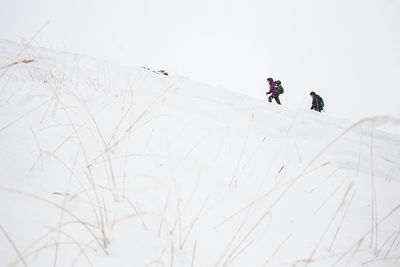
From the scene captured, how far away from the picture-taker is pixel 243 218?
3.03 feet

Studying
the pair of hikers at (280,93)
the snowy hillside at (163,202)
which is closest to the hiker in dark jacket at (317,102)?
the pair of hikers at (280,93)

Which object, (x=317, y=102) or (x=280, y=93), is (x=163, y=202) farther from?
(x=317, y=102)

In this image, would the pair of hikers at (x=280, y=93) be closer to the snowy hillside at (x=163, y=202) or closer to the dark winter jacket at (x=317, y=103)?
the dark winter jacket at (x=317, y=103)

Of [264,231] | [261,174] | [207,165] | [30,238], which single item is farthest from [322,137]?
[30,238]

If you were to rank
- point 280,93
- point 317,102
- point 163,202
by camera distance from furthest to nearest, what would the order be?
point 280,93
point 317,102
point 163,202

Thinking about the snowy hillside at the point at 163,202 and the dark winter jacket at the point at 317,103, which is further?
the dark winter jacket at the point at 317,103

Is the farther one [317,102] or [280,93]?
[280,93]

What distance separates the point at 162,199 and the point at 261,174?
0.82 metres

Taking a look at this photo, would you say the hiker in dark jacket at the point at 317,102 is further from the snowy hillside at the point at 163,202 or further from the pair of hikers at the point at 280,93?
the snowy hillside at the point at 163,202

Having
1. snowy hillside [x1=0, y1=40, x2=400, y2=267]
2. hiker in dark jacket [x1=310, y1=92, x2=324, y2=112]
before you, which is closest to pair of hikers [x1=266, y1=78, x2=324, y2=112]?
hiker in dark jacket [x1=310, y1=92, x2=324, y2=112]

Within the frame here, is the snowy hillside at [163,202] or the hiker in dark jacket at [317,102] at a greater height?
the hiker in dark jacket at [317,102]

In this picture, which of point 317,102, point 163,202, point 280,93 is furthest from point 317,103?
point 163,202

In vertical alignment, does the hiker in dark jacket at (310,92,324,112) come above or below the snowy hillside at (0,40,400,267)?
above

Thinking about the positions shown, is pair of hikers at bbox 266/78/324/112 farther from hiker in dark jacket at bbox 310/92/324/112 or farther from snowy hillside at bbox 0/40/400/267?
snowy hillside at bbox 0/40/400/267
